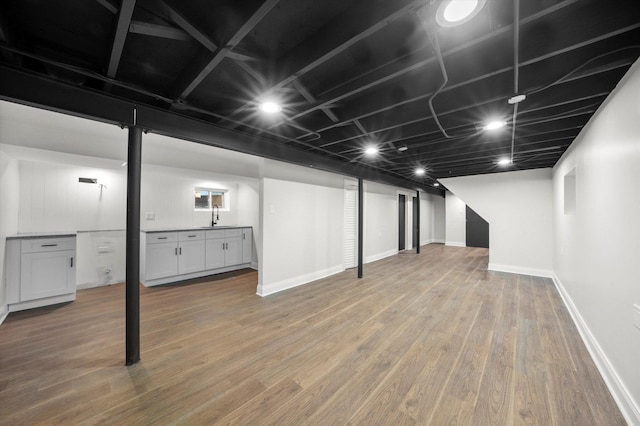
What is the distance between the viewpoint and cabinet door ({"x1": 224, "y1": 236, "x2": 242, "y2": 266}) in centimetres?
539

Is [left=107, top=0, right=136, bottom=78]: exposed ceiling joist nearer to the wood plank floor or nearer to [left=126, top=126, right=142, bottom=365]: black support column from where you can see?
[left=126, top=126, right=142, bottom=365]: black support column

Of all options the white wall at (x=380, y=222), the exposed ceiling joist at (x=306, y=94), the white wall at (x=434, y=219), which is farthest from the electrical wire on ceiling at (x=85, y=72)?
the white wall at (x=434, y=219)

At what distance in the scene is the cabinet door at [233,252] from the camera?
539 cm

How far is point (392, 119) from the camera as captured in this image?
269 cm

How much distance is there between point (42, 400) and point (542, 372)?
3972 mm

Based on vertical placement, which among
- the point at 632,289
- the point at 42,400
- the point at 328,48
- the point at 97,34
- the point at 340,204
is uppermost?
the point at 97,34

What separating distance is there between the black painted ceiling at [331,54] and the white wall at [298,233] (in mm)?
1664

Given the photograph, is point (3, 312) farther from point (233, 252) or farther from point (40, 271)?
point (233, 252)

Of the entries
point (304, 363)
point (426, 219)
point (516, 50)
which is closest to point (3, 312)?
point (304, 363)

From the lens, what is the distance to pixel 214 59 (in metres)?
1.55

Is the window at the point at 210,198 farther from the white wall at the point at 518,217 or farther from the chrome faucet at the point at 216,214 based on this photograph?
the white wall at the point at 518,217

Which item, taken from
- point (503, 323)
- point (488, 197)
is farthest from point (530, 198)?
point (503, 323)

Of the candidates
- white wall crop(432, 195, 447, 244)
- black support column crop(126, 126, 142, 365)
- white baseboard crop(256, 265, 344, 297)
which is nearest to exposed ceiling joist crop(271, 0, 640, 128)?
black support column crop(126, 126, 142, 365)

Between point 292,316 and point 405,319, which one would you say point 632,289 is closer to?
point 405,319
